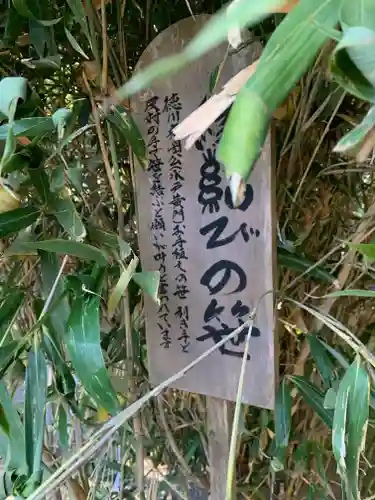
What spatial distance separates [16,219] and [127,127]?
6.3 inches

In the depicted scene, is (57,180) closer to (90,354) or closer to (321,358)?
(90,354)

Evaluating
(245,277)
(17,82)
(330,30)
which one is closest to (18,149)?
(17,82)

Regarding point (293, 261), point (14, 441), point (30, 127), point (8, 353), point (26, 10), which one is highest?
point (26, 10)

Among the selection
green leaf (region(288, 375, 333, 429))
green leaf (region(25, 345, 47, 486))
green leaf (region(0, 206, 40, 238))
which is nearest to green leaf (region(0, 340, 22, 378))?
green leaf (region(25, 345, 47, 486))

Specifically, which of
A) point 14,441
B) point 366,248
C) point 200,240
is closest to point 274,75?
point 366,248

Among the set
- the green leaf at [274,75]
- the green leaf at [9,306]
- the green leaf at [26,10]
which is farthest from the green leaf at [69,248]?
the green leaf at [274,75]

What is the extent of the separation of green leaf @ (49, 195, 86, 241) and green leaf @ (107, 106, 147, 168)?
11 centimetres

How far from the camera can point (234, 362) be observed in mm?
667

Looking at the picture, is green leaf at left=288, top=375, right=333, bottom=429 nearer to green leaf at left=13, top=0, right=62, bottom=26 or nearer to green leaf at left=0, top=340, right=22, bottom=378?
green leaf at left=0, top=340, right=22, bottom=378

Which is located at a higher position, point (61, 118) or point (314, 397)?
point (61, 118)

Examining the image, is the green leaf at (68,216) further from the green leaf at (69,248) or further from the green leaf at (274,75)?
the green leaf at (274,75)

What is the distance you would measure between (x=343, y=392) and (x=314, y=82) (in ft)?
1.18

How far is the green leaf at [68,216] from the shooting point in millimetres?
551

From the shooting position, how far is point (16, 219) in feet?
1.85
